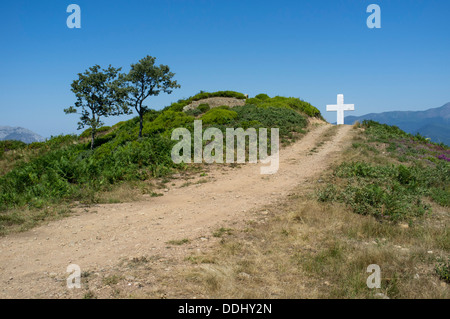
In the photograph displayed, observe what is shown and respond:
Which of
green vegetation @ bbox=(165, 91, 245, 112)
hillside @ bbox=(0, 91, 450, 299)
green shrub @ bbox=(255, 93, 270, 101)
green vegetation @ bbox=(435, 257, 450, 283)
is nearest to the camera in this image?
hillside @ bbox=(0, 91, 450, 299)

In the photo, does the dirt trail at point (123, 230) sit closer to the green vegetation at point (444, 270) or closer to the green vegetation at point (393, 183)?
the green vegetation at point (393, 183)

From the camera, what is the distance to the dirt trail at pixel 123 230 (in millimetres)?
5113

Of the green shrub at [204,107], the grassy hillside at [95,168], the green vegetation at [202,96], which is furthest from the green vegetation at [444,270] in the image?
the green vegetation at [202,96]

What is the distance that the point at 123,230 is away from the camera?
281 inches

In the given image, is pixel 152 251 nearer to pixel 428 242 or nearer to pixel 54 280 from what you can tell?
pixel 54 280

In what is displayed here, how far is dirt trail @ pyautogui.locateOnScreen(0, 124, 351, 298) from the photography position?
5.11 metres

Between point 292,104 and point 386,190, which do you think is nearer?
point 386,190

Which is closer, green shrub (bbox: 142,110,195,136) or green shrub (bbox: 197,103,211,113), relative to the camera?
green shrub (bbox: 142,110,195,136)

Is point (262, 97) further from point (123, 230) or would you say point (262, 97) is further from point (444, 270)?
point (444, 270)

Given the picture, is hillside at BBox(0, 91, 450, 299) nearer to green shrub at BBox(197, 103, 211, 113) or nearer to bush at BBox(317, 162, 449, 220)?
bush at BBox(317, 162, 449, 220)

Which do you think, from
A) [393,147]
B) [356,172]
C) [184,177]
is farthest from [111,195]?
[393,147]

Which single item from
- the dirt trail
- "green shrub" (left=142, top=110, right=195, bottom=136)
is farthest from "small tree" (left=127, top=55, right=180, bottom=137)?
the dirt trail

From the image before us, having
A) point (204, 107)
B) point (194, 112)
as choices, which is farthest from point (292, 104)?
point (194, 112)

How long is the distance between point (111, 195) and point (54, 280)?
5461mm
